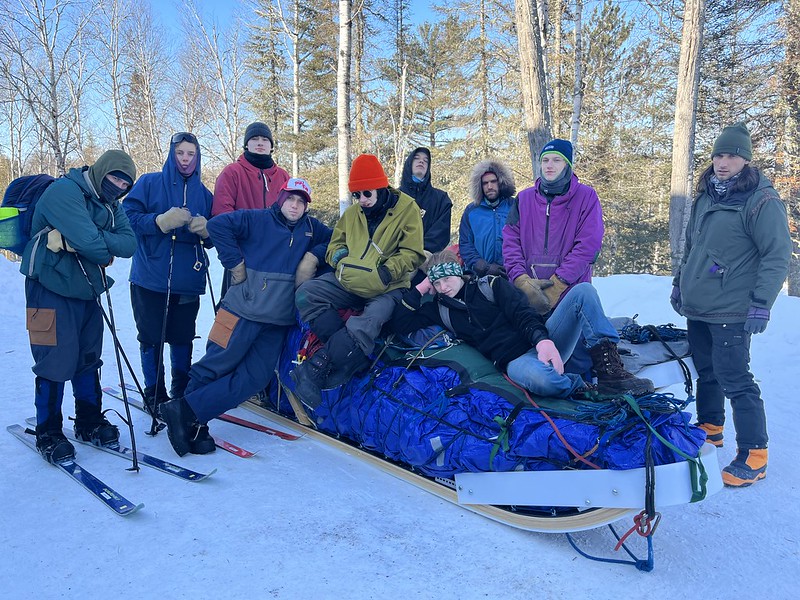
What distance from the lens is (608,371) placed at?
2.98 m

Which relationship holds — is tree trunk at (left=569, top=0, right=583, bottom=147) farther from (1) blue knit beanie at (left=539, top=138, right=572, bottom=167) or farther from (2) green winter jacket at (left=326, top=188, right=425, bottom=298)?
(2) green winter jacket at (left=326, top=188, right=425, bottom=298)

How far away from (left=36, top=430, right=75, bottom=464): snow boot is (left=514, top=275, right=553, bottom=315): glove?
2902mm

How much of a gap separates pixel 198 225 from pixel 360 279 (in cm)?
129

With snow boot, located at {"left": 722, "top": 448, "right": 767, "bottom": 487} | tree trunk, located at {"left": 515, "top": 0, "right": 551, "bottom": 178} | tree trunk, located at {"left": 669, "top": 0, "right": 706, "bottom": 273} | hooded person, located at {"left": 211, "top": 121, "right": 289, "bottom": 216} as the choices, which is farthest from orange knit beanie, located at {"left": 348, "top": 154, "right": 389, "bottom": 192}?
tree trunk, located at {"left": 669, "top": 0, "right": 706, "bottom": 273}

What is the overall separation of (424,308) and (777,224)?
212 cm

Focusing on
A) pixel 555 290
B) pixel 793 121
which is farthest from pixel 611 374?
pixel 793 121

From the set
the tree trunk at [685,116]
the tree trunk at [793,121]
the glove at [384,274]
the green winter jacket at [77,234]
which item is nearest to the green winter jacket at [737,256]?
the glove at [384,274]

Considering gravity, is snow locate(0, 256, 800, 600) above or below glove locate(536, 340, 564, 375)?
below

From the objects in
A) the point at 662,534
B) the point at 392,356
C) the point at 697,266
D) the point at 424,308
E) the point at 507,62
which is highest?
the point at 507,62

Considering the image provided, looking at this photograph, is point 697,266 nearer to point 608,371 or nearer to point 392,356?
point 608,371

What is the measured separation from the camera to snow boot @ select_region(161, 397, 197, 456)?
324 cm

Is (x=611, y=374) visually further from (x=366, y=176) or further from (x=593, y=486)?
(x=366, y=176)

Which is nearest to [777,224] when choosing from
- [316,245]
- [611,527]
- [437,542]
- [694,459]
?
[694,459]

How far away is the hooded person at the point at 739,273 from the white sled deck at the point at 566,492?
1176mm
